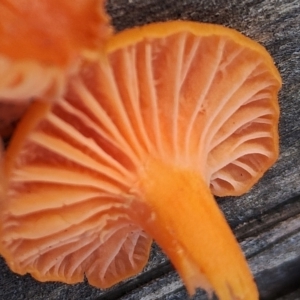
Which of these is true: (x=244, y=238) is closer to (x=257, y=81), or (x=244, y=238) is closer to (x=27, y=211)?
(x=257, y=81)

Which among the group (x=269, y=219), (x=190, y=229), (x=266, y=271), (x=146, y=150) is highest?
(x=146, y=150)

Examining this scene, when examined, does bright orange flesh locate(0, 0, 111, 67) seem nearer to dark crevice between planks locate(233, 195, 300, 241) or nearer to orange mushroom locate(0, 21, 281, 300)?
orange mushroom locate(0, 21, 281, 300)

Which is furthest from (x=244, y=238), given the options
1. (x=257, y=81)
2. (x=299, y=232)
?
(x=257, y=81)

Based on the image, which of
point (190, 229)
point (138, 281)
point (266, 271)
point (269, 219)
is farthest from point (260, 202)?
point (190, 229)

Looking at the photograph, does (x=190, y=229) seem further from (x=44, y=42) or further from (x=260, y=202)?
(x=260, y=202)

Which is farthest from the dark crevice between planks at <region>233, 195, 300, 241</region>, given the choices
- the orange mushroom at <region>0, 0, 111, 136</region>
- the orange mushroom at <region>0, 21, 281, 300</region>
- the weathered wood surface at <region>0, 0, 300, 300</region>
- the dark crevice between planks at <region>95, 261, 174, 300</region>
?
the orange mushroom at <region>0, 0, 111, 136</region>

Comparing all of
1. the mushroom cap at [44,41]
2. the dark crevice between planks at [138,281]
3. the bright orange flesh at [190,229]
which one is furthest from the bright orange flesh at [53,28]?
the dark crevice between planks at [138,281]

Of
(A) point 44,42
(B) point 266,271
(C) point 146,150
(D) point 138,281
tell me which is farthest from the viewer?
(B) point 266,271
